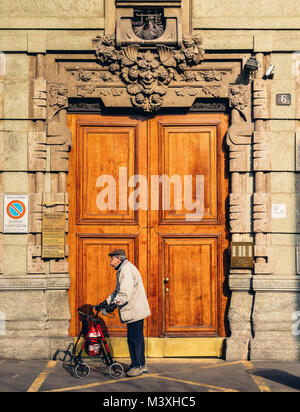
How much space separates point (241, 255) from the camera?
9070 mm

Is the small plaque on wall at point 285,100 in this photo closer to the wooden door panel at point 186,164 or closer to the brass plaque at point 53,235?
the wooden door panel at point 186,164

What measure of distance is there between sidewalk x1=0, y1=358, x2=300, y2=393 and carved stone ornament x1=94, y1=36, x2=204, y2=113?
414 cm

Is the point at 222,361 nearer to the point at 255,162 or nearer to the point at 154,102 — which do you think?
the point at 255,162

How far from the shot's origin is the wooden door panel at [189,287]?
9266mm

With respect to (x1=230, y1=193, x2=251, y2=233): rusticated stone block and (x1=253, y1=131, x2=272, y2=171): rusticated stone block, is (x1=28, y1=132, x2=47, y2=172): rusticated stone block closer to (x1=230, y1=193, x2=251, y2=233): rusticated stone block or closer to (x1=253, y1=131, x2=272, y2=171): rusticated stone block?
(x1=230, y1=193, x2=251, y2=233): rusticated stone block

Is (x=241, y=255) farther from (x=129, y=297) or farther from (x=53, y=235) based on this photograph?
(x=53, y=235)

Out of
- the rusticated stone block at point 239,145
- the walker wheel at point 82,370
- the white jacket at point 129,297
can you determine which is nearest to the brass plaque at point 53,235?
the white jacket at point 129,297

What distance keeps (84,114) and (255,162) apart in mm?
2933

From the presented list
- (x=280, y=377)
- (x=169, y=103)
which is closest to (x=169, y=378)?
(x=280, y=377)
